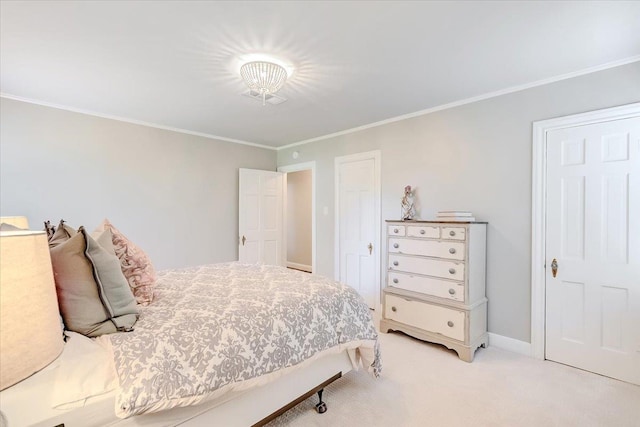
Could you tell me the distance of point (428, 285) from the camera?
292 centimetres

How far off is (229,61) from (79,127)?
2.30 meters

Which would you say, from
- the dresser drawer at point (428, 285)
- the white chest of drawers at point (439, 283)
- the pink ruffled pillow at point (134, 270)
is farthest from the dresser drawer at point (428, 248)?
the pink ruffled pillow at point (134, 270)

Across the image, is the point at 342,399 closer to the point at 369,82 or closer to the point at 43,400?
the point at 43,400

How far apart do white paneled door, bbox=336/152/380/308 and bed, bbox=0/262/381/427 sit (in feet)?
6.06

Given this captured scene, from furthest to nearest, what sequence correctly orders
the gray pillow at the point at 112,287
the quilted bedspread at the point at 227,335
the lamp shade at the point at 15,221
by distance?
the lamp shade at the point at 15,221 → the gray pillow at the point at 112,287 → the quilted bedspread at the point at 227,335

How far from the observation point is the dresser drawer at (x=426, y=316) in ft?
8.89

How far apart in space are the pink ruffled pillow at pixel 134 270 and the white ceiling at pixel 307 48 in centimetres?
131

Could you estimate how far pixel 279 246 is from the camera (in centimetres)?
527

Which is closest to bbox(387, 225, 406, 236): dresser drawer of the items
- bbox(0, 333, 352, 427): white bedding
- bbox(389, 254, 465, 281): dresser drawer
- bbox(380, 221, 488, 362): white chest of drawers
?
bbox(380, 221, 488, 362): white chest of drawers

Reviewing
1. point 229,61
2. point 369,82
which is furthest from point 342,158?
point 229,61

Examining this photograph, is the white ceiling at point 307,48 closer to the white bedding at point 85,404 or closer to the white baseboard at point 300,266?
the white bedding at point 85,404

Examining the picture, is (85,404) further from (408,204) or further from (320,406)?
(408,204)

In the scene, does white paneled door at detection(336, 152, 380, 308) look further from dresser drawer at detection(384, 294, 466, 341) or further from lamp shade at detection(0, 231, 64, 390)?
lamp shade at detection(0, 231, 64, 390)

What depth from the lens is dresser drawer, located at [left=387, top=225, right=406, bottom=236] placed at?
3.13 metres
